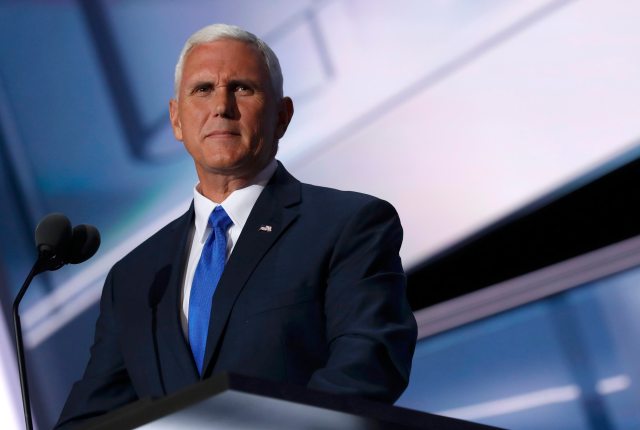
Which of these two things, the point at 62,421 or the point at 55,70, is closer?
the point at 62,421

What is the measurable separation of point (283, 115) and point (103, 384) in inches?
27.9

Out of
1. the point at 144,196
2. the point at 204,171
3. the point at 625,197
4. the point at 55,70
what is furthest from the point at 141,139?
the point at 625,197

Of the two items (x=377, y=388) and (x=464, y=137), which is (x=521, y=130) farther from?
(x=377, y=388)

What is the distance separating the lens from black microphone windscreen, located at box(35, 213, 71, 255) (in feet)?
7.06

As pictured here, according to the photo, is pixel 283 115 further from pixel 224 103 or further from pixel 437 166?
pixel 437 166

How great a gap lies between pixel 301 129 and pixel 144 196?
607 millimetres

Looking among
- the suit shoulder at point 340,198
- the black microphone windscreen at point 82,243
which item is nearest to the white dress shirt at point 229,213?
the suit shoulder at point 340,198

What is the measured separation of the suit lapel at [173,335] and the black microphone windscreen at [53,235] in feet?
0.71

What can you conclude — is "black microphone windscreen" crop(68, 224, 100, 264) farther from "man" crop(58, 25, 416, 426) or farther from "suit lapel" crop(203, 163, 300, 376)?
"suit lapel" crop(203, 163, 300, 376)

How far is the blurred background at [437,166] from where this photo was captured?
2850 millimetres

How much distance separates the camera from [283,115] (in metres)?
2.39

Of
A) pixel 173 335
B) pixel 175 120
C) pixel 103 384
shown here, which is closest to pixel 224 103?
pixel 175 120

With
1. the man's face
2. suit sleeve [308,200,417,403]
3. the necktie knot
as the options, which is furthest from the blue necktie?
suit sleeve [308,200,417,403]

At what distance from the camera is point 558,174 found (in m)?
2.88
